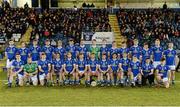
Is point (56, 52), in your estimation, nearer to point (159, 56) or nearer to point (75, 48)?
point (75, 48)

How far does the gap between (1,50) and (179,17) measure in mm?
11854

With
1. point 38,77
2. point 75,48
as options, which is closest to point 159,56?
point 75,48

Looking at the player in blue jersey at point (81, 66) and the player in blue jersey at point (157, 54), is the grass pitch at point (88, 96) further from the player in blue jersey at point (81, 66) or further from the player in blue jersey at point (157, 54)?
the player in blue jersey at point (157, 54)

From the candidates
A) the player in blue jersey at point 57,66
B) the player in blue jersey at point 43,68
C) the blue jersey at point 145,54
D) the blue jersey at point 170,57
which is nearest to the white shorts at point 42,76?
the player in blue jersey at point 43,68

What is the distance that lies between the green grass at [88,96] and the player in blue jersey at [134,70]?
0.35m

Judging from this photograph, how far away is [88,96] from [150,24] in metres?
15.2

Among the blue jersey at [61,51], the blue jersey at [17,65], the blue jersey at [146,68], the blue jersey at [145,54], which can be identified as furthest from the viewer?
the blue jersey at [61,51]

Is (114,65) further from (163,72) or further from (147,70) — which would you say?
(163,72)

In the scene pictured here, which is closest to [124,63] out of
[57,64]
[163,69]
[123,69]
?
[123,69]

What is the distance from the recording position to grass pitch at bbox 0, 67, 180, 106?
11.6 meters

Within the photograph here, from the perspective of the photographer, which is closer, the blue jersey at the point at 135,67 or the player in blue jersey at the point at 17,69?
the blue jersey at the point at 135,67

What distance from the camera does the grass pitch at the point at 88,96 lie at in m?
11.6

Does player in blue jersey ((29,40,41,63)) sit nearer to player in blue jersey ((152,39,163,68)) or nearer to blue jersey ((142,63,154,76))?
blue jersey ((142,63,154,76))

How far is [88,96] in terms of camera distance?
498 inches
